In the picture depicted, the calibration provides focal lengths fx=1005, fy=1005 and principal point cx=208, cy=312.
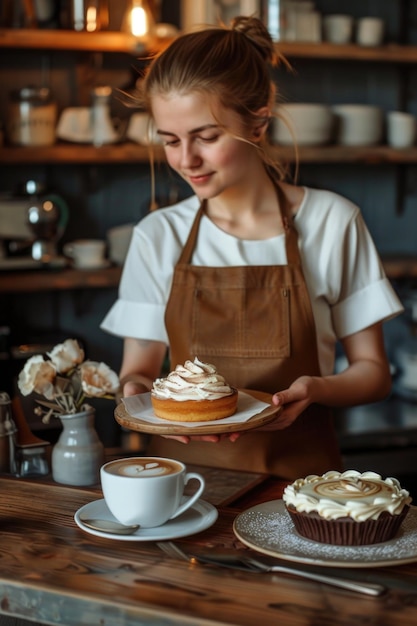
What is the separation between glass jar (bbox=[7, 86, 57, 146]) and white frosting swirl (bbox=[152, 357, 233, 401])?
69.6 inches

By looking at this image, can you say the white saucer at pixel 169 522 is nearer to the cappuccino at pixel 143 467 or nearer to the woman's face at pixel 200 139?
the cappuccino at pixel 143 467

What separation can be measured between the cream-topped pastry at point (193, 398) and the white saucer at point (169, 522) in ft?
0.74

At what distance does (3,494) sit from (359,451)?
190cm

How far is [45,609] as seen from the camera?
3.97 ft

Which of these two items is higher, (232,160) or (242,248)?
(232,160)

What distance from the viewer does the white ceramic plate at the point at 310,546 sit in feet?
4.05

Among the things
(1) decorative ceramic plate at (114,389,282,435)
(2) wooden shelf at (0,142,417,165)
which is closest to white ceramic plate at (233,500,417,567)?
(1) decorative ceramic plate at (114,389,282,435)

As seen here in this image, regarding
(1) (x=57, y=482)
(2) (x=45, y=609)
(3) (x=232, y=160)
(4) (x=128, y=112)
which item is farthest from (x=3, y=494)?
(4) (x=128, y=112)

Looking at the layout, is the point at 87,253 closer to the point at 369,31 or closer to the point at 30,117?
the point at 30,117

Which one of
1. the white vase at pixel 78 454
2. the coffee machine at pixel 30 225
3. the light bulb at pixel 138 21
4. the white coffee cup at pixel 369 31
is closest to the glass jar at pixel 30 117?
the coffee machine at pixel 30 225

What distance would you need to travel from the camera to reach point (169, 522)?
140cm

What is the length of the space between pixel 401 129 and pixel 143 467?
2589mm

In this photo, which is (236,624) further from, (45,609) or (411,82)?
(411,82)

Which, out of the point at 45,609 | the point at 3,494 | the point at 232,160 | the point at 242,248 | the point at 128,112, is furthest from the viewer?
the point at 128,112
